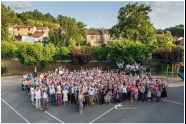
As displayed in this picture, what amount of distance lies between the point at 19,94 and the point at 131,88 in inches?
381

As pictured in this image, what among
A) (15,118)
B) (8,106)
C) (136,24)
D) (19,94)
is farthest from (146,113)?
(136,24)

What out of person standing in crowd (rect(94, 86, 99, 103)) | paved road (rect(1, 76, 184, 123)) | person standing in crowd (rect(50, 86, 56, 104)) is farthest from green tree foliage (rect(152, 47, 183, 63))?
person standing in crowd (rect(50, 86, 56, 104))

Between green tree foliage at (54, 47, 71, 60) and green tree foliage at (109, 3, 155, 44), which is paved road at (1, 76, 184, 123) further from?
green tree foliage at (109, 3, 155, 44)

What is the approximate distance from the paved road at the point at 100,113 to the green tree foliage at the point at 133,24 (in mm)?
21540

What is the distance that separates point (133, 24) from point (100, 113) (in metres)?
26.7

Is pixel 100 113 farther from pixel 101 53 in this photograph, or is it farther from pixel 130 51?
pixel 101 53

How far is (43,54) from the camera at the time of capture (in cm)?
2634

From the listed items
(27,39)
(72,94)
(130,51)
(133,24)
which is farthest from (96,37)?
(72,94)

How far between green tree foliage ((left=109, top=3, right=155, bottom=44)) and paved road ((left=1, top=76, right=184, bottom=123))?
21540 millimetres

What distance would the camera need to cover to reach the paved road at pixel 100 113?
38.1 feet

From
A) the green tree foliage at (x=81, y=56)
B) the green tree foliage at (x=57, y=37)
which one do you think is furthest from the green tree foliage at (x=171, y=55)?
the green tree foliage at (x=57, y=37)

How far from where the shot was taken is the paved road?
11.6 metres

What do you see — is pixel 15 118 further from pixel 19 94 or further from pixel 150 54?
pixel 150 54

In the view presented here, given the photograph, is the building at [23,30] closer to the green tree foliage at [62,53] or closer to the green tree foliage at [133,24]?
the green tree foliage at [133,24]
